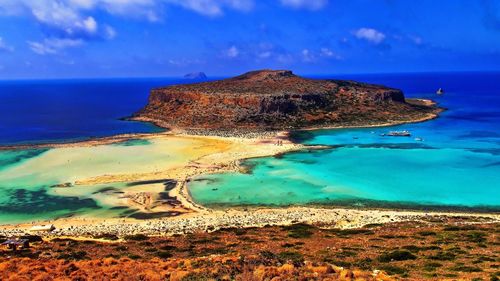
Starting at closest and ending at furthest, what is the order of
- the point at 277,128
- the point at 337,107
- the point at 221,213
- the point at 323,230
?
the point at 323,230
the point at 221,213
the point at 277,128
the point at 337,107

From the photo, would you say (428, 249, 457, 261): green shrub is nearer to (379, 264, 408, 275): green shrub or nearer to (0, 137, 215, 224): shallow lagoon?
(379, 264, 408, 275): green shrub

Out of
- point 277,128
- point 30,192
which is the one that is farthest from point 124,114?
point 30,192

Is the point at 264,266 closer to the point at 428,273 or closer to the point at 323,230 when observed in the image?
→ the point at 428,273

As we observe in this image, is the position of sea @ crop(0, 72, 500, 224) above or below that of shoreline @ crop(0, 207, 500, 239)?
above

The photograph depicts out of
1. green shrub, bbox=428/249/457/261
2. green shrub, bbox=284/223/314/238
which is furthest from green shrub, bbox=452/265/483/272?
green shrub, bbox=284/223/314/238

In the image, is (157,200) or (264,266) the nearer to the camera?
(264,266)

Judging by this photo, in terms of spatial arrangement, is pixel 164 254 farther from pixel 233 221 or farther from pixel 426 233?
pixel 426 233

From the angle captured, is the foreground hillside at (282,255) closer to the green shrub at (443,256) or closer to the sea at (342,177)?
the green shrub at (443,256)
